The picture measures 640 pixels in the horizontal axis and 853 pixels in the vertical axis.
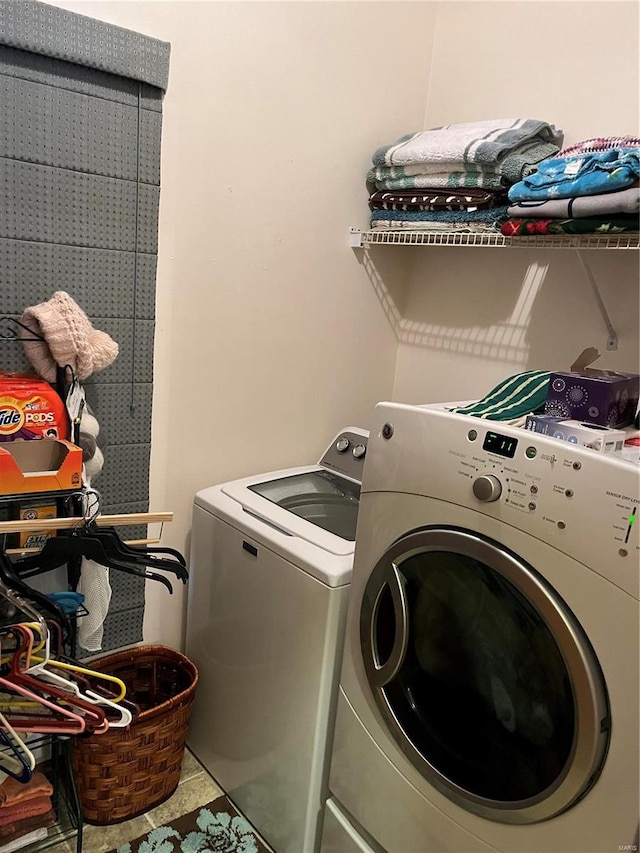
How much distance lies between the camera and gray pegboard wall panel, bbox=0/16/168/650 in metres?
1.44

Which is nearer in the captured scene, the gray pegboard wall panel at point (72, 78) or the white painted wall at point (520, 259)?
the gray pegboard wall panel at point (72, 78)

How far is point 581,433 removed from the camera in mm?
1139

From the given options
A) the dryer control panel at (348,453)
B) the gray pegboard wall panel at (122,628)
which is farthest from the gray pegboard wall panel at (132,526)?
the dryer control panel at (348,453)

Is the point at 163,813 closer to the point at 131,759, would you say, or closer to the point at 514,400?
the point at 131,759

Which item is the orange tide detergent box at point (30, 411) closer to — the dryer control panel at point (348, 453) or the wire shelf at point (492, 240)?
the dryer control panel at point (348, 453)

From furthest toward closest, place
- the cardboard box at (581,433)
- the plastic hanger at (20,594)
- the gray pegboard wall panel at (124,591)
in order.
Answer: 1. the gray pegboard wall panel at (124,591)
2. the plastic hanger at (20,594)
3. the cardboard box at (581,433)

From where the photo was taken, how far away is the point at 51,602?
1.36m

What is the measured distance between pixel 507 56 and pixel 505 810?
1908mm

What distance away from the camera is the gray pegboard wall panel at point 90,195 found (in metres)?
1.44

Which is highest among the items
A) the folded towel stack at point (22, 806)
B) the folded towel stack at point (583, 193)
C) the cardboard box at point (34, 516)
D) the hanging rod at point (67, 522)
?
the folded towel stack at point (583, 193)

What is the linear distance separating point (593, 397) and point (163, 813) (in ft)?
5.06

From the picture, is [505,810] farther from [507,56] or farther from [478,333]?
[507,56]

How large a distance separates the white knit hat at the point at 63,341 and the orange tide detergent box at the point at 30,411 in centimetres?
6

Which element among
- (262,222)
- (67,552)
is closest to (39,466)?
(67,552)
